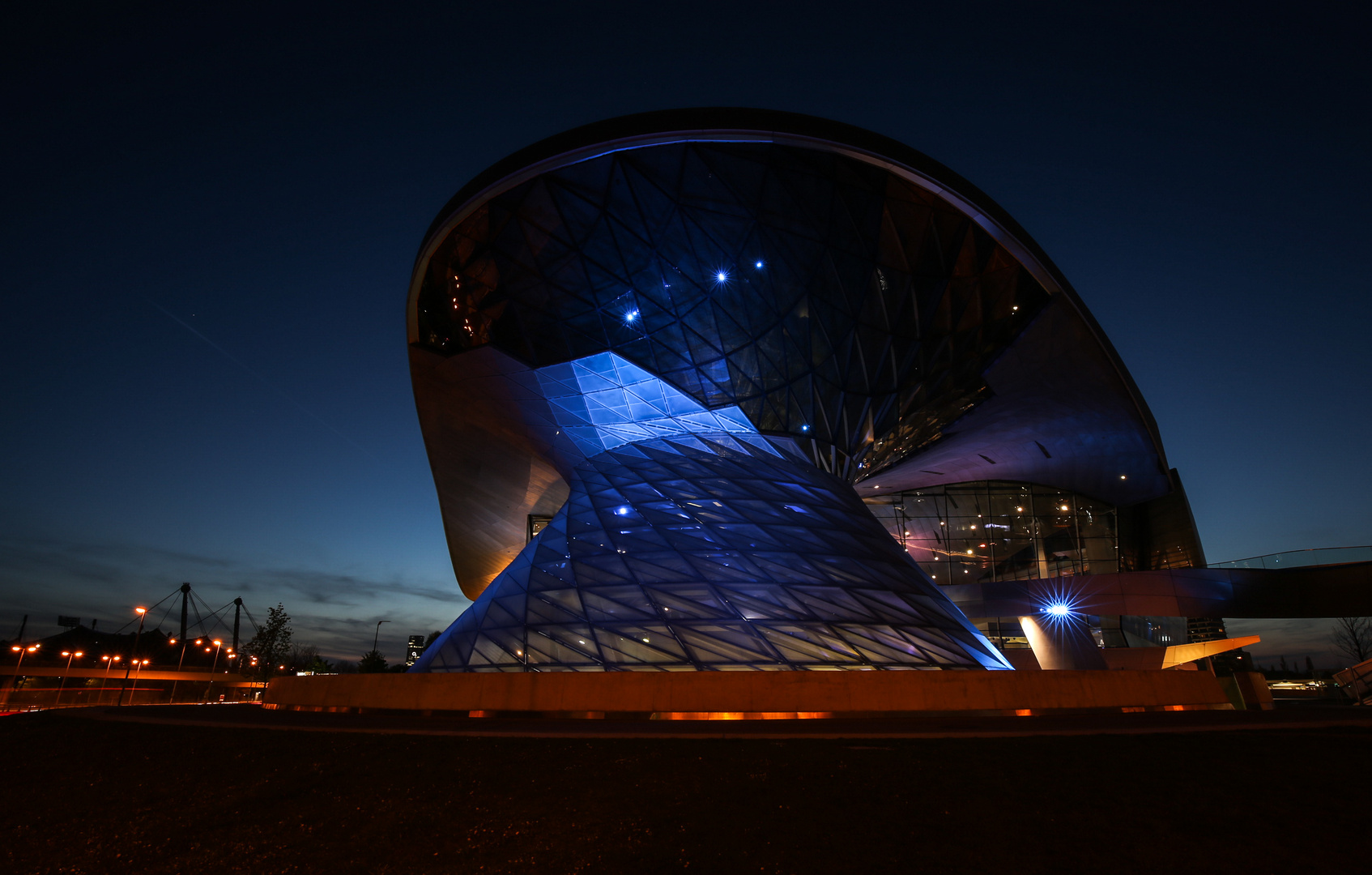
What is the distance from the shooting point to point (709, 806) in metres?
5.37

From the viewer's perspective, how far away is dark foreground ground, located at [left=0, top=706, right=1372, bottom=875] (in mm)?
4504

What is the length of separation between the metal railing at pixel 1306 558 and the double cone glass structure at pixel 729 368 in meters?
10.1

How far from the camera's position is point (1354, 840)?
4.46 meters

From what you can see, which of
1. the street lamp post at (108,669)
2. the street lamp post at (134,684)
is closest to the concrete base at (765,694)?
the street lamp post at (134,684)

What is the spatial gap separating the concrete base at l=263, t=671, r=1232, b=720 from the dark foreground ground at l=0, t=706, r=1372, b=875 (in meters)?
2.66

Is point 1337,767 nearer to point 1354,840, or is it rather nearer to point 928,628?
point 1354,840

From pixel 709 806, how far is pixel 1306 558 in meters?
35.7

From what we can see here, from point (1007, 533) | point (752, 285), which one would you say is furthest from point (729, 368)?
point (1007, 533)

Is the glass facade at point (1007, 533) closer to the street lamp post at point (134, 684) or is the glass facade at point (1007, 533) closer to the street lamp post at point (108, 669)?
the street lamp post at point (134, 684)

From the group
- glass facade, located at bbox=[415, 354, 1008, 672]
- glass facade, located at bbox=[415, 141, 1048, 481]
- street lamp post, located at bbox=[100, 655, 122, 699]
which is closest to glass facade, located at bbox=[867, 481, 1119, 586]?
glass facade, located at bbox=[415, 141, 1048, 481]


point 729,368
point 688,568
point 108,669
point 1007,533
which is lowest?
point 108,669

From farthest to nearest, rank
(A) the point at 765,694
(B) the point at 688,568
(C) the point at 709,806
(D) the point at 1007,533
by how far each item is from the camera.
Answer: (D) the point at 1007,533, (B) the point at 688,568, (A) the point at 765,694, (C) the point at 709,806

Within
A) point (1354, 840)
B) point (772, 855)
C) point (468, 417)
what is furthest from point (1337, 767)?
point (468, 417)

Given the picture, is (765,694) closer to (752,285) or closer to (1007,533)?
(752,285)
